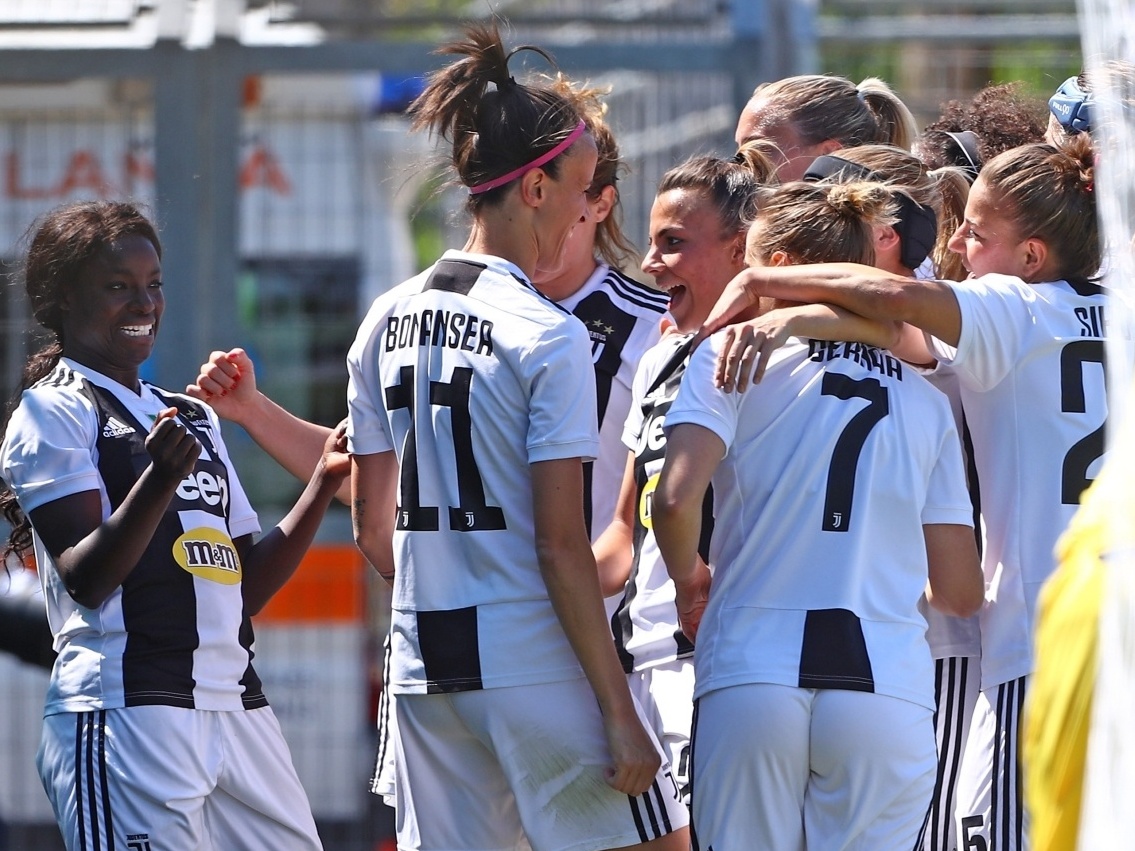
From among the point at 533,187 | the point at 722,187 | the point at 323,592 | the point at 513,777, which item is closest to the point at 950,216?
the point at 722,187

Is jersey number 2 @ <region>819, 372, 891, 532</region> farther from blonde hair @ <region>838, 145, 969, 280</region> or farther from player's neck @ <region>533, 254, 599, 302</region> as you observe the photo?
player's neck @ <region>533, 254, 599, 302</region>

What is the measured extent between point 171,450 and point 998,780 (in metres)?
1.67

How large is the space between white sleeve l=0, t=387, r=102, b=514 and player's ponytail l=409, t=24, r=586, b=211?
904 mm

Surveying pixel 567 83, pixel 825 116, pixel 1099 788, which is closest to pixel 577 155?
pixel 567 83

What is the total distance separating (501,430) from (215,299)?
9.94 ft

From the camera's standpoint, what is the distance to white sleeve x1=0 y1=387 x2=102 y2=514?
9.45 feet

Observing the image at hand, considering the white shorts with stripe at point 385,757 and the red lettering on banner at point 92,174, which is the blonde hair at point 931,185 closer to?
the white shorts with stripe at point 385,757

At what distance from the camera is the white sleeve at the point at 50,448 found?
2.88 meters

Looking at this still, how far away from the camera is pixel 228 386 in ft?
11.2

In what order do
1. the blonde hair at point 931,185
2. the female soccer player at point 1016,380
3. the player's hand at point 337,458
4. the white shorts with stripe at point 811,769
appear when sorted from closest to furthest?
the white shorts with stripe at point 811,769 < the female soccer player at point 1016,380 < the blonde hair at point 931,185 < the player's hand at point 337,458

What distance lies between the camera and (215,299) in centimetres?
540

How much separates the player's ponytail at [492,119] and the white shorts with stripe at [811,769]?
1029mm

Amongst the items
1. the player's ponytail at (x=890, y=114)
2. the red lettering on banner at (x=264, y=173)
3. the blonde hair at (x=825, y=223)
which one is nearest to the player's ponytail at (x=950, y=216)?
the player's ponytail at (x=890, y=114)

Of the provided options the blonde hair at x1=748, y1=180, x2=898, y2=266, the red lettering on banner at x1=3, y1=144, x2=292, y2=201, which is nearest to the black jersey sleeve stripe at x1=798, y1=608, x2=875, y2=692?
the blonde hair at x1=748, y1=180, x2=898, y2=266
